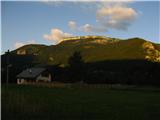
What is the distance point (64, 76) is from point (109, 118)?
80.9 meters

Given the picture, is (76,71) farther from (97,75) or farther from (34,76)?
(34,76)

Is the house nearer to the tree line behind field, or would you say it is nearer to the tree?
the tree line behind field

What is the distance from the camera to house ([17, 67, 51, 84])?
10560cm

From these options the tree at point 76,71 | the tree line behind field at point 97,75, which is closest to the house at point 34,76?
the tree line behind field at point 97,75

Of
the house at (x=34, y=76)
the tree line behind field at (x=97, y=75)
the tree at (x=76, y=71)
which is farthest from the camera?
the house at (x=34, y=76)

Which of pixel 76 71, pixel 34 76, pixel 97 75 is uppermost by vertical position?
pixel 76 71

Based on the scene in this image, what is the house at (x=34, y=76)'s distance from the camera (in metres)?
106

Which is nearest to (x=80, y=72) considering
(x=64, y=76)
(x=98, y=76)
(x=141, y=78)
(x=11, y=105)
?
(x=64, y=76)

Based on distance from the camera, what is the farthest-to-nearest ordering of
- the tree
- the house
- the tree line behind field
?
the house → the tree → the tree line behind field

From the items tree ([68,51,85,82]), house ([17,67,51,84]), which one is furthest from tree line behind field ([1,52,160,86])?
house ([17,67,51,84])

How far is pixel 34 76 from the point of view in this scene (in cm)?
10588

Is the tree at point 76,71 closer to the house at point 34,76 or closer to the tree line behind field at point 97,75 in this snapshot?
the tree line behind field at point 97,75

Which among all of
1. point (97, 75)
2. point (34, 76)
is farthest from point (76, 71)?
point (34, 76)

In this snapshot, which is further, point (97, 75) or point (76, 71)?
point (76, 71)
